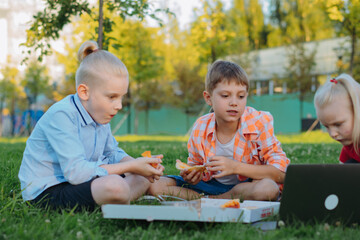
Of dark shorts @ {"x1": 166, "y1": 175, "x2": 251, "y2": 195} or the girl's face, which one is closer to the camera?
the girl's face

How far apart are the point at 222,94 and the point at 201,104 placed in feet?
67.1

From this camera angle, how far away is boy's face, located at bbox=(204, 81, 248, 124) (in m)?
3.23

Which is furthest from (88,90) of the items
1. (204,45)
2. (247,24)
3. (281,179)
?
(247,24)

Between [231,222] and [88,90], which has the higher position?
[88,90]

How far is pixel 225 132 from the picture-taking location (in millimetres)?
3498

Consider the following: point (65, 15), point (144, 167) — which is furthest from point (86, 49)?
point (65, 15)

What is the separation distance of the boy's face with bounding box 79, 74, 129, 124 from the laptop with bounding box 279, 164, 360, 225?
1.29 meters

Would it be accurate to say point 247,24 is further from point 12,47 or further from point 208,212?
point 208,212

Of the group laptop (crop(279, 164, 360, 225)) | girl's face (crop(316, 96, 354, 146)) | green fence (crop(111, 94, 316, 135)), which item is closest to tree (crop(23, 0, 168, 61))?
girl's face (crop(316, 96, 354, 146))

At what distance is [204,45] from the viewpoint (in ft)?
51.3

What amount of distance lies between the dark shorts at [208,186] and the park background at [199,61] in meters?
10.1

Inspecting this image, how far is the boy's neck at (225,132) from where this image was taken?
345 centimetres

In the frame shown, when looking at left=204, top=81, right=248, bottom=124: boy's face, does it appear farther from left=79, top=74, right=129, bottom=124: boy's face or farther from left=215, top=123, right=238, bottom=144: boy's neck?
left=79, top=74, right=129, bottom=124: boy's face

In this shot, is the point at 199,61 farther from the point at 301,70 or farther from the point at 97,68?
the point at 97,68
